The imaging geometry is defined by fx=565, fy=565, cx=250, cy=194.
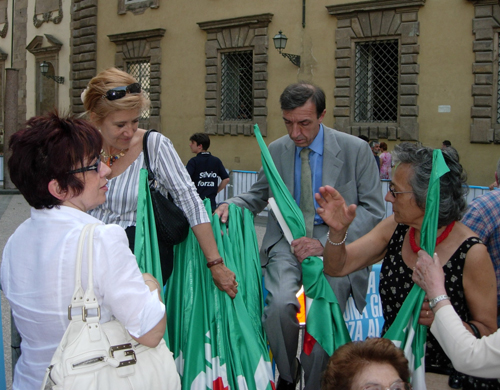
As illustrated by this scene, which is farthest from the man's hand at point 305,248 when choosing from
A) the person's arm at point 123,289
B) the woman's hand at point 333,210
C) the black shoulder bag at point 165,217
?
the person's arm at point 123,289

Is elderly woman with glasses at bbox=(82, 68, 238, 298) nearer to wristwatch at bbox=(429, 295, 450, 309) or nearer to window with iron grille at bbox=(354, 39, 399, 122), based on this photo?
wristwatch at bbox=(429, 295, 450, 309)

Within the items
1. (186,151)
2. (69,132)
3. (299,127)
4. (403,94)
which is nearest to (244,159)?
(186,151)

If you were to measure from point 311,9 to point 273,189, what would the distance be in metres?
12.9

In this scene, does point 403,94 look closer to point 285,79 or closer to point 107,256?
point 285,79

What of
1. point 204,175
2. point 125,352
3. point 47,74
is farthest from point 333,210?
point 47,74

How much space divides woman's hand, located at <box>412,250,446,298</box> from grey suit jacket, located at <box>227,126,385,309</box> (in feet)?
2.76

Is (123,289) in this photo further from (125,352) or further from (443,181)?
(443,181)

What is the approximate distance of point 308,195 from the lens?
11.0 ft

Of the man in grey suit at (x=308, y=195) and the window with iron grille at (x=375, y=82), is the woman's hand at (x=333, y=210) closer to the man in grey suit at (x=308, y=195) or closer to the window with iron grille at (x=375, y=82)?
the man in grey suit at (x=308, y=195)

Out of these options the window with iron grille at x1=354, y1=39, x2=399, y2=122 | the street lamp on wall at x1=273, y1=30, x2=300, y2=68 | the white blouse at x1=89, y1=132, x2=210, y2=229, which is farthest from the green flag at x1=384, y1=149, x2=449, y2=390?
the street lamp on wall at x1=273, y1=30, x2=300, y2=68

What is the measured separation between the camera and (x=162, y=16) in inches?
719

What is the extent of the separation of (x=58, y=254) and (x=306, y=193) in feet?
6.30

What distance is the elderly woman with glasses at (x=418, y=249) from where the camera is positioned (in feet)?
7.81

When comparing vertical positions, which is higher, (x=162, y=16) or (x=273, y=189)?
(x=162, y=16)
